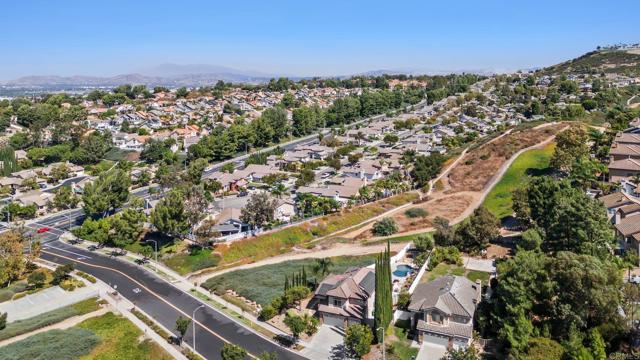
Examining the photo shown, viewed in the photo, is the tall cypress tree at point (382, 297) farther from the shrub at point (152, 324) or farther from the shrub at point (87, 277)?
the shrub at point (87, 277)

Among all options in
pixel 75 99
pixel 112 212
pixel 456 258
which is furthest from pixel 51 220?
pixel 75 99

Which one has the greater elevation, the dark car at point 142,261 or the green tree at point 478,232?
the green tree at point 478,232

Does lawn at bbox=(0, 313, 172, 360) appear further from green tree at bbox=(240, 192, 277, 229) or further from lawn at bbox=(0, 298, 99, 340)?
green tree at bbox=(240, 192, 277, 229)

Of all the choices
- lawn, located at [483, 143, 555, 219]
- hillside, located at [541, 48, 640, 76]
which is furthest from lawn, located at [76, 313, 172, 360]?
hillside, located at [541, 48, 640, 76]

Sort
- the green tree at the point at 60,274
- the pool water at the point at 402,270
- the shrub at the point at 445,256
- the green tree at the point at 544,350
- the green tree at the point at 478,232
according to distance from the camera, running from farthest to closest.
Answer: the green tree at the point at 478,232 → the green tree at the point at 60,274 → the pool water at the point at 402,270 → the shrub at the point at 445,256 → the green tree at the point at 544,350

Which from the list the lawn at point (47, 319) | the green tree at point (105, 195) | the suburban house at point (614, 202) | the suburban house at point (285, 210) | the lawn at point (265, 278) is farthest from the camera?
the suburban house at point (285, 210)

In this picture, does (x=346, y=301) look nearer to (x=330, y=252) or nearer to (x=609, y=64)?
(x=330, y=252)

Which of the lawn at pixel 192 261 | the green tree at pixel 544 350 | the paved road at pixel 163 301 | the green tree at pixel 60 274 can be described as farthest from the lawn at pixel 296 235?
the green tree at pixel 544 350
